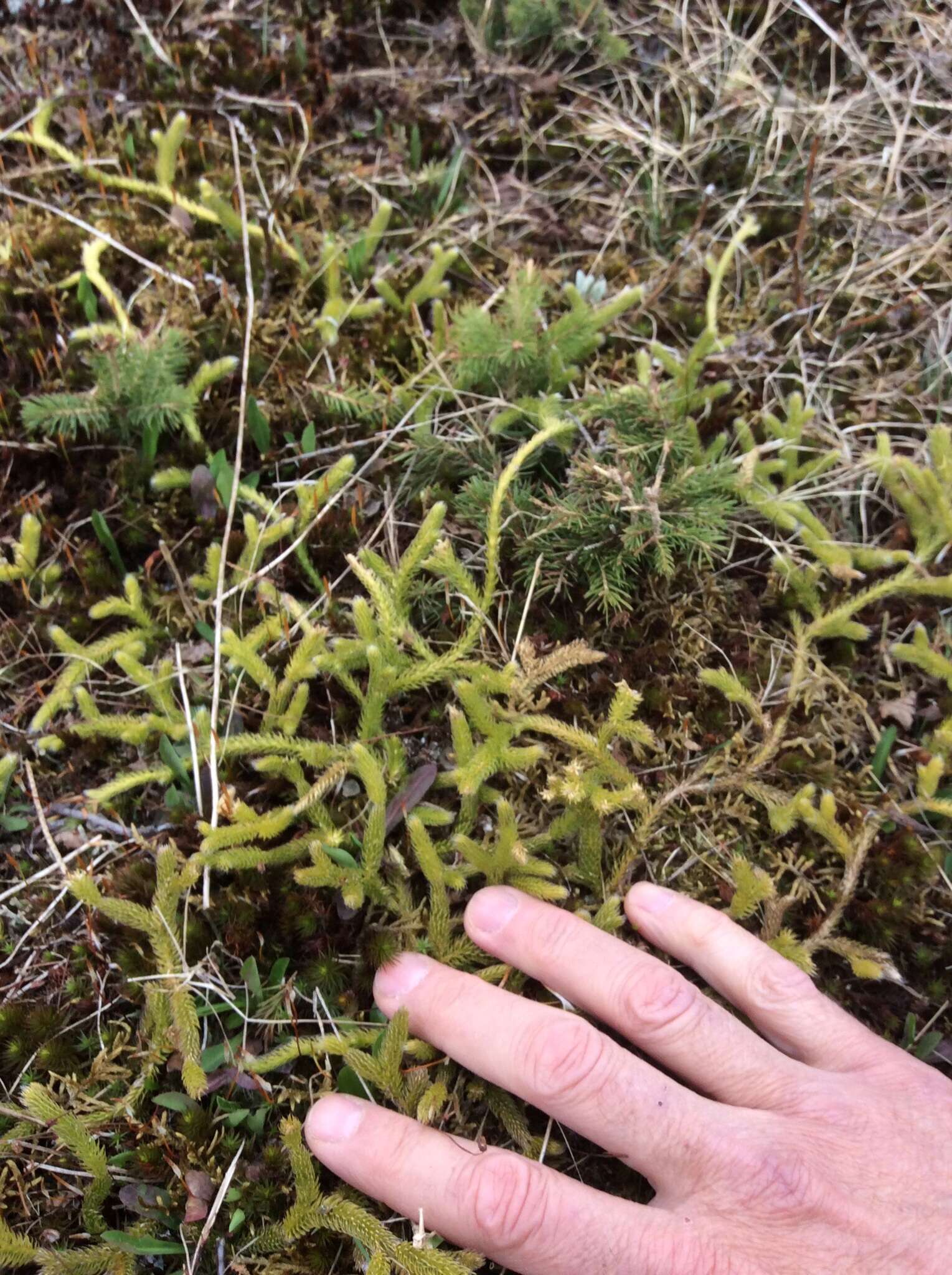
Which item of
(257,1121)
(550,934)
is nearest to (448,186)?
(550,934)

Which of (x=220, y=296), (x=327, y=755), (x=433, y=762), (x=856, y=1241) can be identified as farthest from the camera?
(x=220, y=296)

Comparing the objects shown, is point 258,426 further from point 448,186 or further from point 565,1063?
point 565,1063

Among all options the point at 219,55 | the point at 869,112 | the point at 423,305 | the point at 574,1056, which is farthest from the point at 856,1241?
the point at 219,55

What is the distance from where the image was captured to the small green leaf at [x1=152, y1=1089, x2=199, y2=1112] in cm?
219

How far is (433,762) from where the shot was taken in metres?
2.67

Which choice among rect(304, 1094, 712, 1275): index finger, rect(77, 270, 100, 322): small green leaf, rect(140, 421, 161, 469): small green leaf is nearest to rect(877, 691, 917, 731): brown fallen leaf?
rect(304, 1094, 712, 1275): index finger

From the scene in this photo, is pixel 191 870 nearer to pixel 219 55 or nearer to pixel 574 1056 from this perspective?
pixel 574 1056

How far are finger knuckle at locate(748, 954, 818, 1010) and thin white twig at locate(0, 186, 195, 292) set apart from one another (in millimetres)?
3025

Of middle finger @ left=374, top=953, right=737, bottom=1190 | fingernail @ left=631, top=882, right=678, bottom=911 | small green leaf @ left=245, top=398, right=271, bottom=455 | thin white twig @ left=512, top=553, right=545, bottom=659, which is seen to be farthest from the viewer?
small green leaf @ left=245, top=398, right=271, bottom=455

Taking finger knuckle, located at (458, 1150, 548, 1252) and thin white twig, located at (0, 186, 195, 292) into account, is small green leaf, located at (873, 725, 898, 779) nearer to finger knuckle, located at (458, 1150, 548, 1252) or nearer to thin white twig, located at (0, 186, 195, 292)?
finger knuckle, located at (458, 1150, 548, 1252)

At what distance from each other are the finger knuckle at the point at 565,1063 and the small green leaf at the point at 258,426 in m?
2.11

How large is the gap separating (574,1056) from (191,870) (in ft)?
3.57

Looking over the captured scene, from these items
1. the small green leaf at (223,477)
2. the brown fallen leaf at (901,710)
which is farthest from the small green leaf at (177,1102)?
the brown fallen leaf at (901,710)

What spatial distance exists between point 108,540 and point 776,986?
246cm
